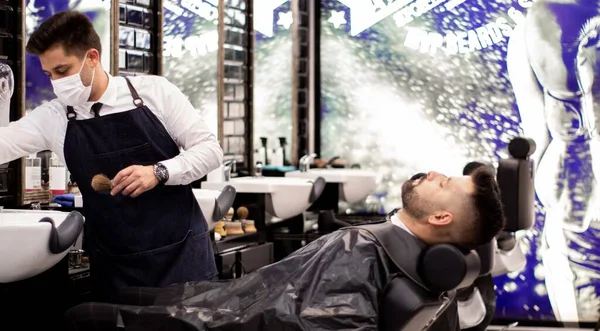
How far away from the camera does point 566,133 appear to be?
5.71 metres

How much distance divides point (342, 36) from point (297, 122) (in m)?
0.74

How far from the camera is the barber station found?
2305 millimetres

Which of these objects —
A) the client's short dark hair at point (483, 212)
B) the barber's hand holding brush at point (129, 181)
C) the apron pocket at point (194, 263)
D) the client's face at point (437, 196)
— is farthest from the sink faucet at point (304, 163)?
the client's short dark hair at point (483, 212)

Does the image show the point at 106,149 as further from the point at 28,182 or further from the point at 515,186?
the point at 515,186

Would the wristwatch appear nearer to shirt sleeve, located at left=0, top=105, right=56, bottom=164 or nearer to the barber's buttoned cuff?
the barber's buttoned cuff

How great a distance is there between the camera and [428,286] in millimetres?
2148

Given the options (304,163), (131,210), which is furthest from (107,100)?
(304,163)

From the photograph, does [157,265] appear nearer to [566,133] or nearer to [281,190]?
[281,190]

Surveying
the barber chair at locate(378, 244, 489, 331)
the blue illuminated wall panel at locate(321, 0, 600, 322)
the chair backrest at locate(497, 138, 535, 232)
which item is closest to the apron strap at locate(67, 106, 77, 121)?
the barber chair at locate(378, 244, 489, 331)

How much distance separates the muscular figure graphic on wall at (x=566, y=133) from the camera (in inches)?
224

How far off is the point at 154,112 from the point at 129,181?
1.32 ft

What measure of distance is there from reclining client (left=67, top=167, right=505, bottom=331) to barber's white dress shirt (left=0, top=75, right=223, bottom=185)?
1.54ft

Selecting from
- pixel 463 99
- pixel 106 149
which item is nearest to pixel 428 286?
pixel 106 149

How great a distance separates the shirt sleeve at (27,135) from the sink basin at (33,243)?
0.24 metres
